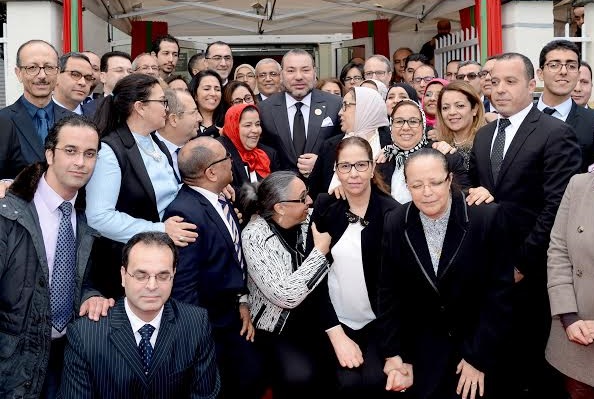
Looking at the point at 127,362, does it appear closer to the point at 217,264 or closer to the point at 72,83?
the point at 217,264

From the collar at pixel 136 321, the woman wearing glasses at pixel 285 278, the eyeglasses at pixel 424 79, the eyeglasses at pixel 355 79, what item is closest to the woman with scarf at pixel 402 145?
the woman wearing glasses at pixel 285 278

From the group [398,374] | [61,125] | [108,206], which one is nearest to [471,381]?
[398,374]

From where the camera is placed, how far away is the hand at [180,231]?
11.5 ft

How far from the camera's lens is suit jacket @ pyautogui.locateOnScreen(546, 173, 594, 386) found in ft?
10.6

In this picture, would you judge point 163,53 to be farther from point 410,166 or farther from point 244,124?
point 410,166

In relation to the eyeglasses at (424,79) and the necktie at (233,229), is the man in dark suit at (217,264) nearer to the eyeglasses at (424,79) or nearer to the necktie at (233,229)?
the necktie at (233,229)

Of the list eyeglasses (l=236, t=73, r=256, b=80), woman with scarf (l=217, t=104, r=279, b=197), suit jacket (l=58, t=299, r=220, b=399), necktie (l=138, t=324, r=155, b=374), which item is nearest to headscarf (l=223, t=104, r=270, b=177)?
woman with scarf (l=217, t=104, r=279, b=197)

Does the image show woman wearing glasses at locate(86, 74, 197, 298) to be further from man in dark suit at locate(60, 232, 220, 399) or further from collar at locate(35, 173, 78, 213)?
man in dark suit at locate(60, 232, 220, 399)

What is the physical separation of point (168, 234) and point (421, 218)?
4.09ft

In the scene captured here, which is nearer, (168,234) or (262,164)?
(168,234)

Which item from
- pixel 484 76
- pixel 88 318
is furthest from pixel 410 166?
pixel 484 76

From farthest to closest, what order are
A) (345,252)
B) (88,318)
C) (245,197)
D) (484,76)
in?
(484,76), (245,197), (345,252), (88,318)

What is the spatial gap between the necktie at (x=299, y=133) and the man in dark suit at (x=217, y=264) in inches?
55.1

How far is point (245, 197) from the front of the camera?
13.4 ft
